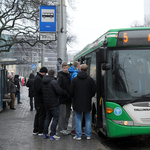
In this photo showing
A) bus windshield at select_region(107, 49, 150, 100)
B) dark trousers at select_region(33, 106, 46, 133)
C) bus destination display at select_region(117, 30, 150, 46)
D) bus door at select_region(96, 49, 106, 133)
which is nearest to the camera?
bus windshield at select_region(107, 49, 150, 100)

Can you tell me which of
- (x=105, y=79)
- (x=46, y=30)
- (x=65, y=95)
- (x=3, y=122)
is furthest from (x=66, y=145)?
(x=46, y=30)

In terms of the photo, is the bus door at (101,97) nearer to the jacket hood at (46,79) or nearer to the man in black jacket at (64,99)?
the man in black jacket at (64,99)

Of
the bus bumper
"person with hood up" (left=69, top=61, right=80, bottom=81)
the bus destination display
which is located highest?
the bus destination display

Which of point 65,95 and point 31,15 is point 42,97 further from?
point 31,15

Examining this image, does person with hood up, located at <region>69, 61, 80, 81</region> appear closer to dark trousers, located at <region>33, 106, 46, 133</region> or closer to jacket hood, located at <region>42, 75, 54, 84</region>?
jacket hood, located at <region>42, 75, 54, 84</region>

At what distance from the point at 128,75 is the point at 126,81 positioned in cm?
14

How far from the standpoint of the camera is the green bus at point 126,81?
6109 mm

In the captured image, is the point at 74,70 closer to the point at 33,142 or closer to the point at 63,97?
the point at 63,97

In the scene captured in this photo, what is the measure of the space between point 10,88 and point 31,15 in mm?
8919

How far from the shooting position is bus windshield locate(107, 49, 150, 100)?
6215 millimetres

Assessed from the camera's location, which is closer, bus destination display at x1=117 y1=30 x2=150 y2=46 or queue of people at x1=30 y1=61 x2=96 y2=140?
bus destination display at x1=117 y1=30 x2=150 y2=46

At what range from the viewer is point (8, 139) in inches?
281

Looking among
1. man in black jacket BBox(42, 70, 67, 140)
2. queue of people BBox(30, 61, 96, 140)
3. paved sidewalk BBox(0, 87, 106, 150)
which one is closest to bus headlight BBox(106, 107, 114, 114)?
queue of people BBox(30, 61, 96, 140)

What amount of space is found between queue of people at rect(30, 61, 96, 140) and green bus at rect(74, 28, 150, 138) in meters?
0.59
